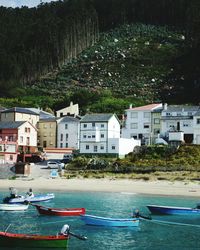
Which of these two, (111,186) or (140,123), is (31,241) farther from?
(140,123)

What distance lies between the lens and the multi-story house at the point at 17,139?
78688mm

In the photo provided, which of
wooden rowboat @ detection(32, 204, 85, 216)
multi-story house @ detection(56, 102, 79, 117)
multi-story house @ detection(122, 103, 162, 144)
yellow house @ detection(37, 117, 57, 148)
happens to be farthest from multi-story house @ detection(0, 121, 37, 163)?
wooden rowboat @ detection(32, 204, 85, 216)

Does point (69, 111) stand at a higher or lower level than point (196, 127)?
higher

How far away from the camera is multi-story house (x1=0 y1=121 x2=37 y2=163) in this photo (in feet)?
258

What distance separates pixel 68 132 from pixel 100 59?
7597 cm

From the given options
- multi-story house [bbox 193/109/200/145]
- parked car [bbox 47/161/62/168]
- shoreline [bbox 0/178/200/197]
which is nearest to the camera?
shoreline [bbox 0/178/200/197]

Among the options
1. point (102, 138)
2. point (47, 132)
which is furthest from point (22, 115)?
point (102, 138)

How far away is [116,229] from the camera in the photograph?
3503cm

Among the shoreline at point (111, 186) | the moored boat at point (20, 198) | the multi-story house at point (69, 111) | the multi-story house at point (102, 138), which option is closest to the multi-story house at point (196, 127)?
the multi-story house at point (102, 138)

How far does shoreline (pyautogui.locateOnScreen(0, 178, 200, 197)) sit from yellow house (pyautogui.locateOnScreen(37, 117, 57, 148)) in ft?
82.9

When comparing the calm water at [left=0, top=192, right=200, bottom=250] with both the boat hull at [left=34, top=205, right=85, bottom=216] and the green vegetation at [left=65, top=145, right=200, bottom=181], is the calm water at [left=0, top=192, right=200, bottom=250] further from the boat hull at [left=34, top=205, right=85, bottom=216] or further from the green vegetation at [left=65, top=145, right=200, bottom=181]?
the green vegetation at [left=65, top=145, right=200, bottom=181]

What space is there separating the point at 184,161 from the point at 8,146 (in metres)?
28.6

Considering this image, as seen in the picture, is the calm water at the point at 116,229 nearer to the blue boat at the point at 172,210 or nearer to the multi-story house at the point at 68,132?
the blue boat at the point at 172,210

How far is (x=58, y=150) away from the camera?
8225cm
